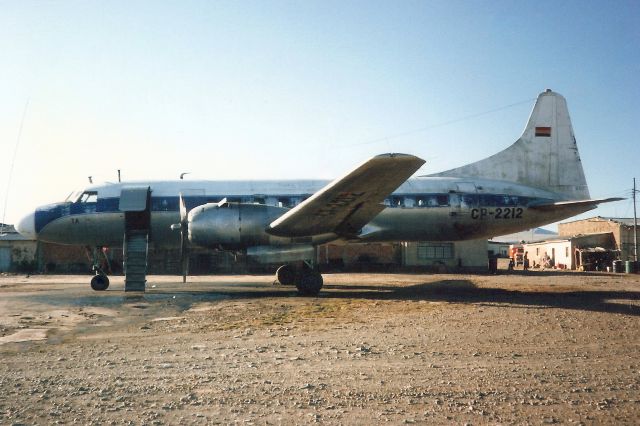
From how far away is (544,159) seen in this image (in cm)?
1808

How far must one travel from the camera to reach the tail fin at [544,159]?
58.8ft

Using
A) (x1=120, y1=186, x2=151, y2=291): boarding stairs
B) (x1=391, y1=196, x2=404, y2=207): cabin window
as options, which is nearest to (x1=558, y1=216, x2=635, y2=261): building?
(x1=391, y1=196, x2=404, y2=207): cabin window

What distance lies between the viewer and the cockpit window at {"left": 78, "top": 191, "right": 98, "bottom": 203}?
17.2m

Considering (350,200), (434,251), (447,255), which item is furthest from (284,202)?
(447,255)

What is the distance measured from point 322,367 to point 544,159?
15577 mm

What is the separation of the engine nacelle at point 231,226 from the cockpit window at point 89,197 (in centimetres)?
509

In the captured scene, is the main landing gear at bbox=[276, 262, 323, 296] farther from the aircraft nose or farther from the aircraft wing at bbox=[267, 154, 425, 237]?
the aircraft nose

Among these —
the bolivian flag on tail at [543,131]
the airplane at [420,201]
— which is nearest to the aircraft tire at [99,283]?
the airplane at [420,201]

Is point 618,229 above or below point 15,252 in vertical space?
above

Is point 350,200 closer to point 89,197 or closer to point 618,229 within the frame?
point 89,197

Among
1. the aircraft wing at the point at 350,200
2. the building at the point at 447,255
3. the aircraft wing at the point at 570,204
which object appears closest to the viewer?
the aircraft wing at the point at 350,200

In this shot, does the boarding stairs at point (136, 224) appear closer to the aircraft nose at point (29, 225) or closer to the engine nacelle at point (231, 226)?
the engine nacelle at point (231, 226)

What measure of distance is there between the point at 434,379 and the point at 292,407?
165 cm

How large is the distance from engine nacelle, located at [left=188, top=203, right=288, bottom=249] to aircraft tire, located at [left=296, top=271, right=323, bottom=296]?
1.28 m
